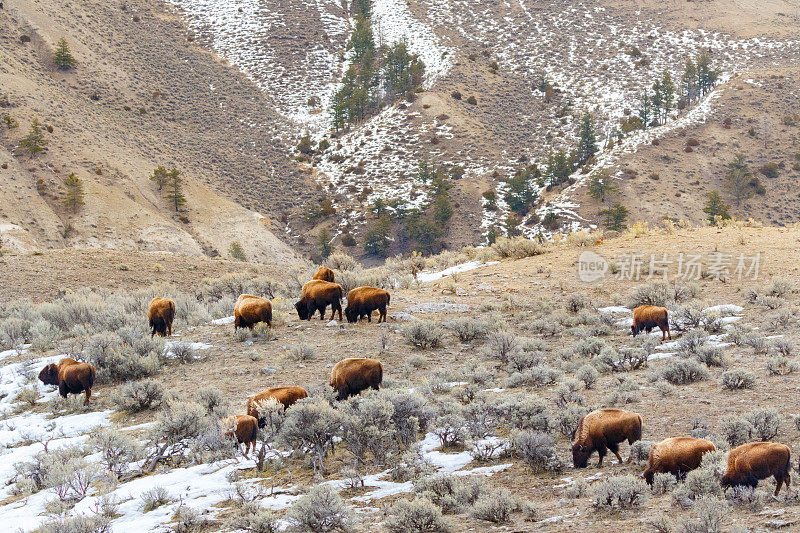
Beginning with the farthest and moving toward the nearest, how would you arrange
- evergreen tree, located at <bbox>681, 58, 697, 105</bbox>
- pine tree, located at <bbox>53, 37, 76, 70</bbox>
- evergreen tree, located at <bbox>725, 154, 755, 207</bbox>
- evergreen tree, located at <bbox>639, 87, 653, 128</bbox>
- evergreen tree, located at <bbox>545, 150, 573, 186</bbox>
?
evergreen tree, located at <bbox>681, 58, 697, 105</bbox>, evergreen tree, located at <bbox>639, 87, 653, 128</bbox>, pine tree, located at <bbox>53, 37, 76, 70</bbox>, evergreen tree, located at <bbox>545, 150, 573, 186</bbox>, evergreen tree, located at <bbox>725, 154, 755, 207</bbox>

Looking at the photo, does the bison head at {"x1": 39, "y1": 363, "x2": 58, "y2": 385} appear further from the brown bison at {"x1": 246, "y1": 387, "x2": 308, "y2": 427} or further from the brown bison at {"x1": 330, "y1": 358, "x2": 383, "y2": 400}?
the brown bison at {"x1": 330, "y1": 358, "x2": 383, "y2": 400}

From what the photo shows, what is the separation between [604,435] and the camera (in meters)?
7.09

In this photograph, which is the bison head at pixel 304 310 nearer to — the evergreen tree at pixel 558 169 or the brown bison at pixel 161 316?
the brown bison at pixel 161 316

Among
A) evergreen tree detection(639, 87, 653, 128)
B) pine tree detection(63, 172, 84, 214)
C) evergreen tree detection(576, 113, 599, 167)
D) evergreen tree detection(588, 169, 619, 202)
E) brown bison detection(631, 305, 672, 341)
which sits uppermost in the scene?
evergreen tree detection(639, 87, 653, 128)

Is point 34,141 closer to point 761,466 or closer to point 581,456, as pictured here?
point 581,456

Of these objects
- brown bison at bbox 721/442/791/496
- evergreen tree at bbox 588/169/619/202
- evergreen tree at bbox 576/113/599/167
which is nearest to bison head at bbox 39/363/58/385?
brown bison at bbox 721/442/791/496

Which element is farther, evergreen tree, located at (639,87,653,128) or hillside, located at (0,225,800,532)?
evergreen tree, located at (639,87,653,128)

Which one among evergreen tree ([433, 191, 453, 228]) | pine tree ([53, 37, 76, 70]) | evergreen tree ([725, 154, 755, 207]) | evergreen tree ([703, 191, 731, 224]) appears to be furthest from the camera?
pine tree ([53, 37, 76, 70])

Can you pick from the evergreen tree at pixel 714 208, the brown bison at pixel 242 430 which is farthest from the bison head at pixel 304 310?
the evergreen tree at pixel 714 208

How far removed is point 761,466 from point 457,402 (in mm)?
4565

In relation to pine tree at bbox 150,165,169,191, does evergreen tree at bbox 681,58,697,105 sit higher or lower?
higher

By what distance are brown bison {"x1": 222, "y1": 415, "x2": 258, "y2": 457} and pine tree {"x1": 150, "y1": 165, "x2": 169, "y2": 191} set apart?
4850 cm

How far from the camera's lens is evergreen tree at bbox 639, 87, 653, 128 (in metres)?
65.4

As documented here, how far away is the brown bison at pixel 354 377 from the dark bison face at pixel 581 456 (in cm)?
375
